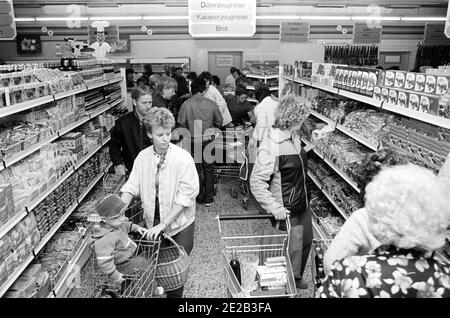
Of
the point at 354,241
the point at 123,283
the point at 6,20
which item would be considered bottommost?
the point at 123,283

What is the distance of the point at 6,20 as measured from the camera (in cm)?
715

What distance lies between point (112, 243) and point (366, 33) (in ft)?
37.2

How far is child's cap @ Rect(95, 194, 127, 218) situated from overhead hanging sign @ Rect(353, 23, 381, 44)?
11035 millimetres

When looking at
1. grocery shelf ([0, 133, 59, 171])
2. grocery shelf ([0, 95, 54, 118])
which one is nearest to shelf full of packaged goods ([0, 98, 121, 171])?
grocery shelf ([0, 133, 59, 171])

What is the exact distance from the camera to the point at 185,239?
316 cm

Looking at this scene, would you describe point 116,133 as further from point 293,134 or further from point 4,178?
point 293,134

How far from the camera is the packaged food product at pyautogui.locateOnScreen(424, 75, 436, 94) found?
3021mm

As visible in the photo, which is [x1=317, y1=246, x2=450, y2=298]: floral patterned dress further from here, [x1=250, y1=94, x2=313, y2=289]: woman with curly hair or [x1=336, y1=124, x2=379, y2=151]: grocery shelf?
[x1=336, y1=124, x2=379, y2=151]: grocery shelf

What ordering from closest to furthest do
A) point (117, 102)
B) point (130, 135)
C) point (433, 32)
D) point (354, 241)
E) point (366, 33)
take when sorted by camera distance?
point (354, 241) → point (130, 135) → point (117, 102) → point (366, 33) → point (433, 32)

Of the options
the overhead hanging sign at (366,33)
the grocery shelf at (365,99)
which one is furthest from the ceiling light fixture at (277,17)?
the grocery shelf at (365,99)

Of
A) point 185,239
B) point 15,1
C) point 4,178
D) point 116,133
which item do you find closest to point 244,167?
point 116,133

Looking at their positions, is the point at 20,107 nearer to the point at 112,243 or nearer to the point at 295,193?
the point at 112,243

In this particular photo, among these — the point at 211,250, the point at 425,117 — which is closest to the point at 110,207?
the point at 425,117
